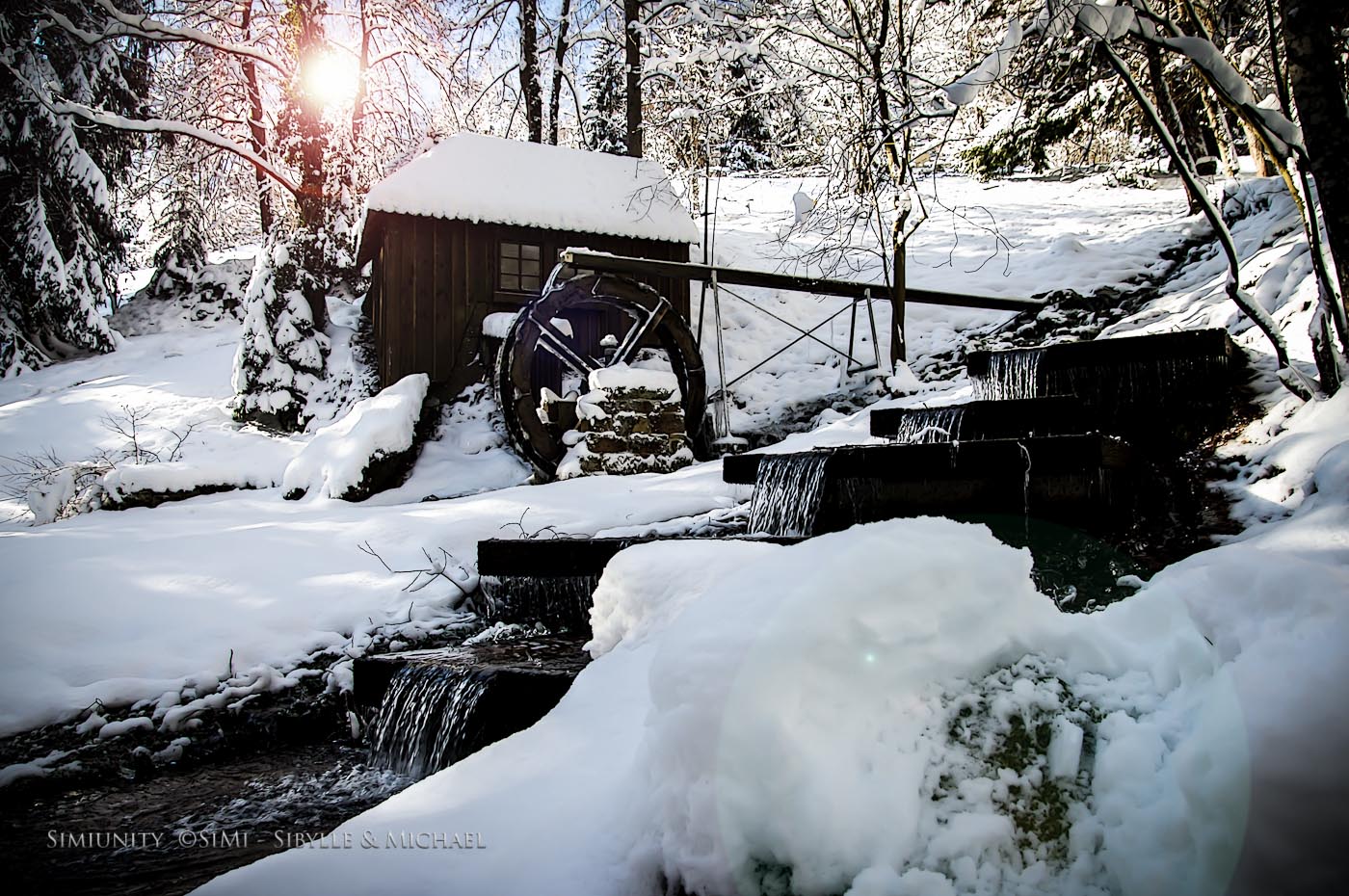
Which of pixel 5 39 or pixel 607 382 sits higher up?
pixel 5 39

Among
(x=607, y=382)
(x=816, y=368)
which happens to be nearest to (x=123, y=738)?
(x=607, y=382)

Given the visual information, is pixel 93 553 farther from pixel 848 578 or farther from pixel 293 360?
pixel 293 360

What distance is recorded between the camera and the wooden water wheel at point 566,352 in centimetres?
941

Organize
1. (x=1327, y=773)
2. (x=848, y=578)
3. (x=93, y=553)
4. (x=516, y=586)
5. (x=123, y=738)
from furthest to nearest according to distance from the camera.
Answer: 1. (x=93, y=553)
2. (x=516, y=586)
3. (x=123, y=738)
4. (x=848, y=578)
5. (x=1327, y=773)

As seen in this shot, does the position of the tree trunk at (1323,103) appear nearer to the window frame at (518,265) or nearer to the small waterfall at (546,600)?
the small waterfall at (546,600)

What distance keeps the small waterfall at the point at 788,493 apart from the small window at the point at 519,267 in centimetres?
809

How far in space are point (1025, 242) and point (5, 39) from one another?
52.1ft

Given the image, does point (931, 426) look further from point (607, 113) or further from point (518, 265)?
point (607, 113)

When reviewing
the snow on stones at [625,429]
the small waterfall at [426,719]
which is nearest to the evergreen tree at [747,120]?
the snow on stones at [625,429]

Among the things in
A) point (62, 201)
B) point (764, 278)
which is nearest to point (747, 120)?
point (764, 278)

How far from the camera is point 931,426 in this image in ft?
16.4

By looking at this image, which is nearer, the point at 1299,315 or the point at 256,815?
the point at 256,815

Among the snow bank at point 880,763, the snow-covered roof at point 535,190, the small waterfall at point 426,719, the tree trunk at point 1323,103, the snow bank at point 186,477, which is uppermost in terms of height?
the snow-covered roof at point 535,190

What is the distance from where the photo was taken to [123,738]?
3.52m
